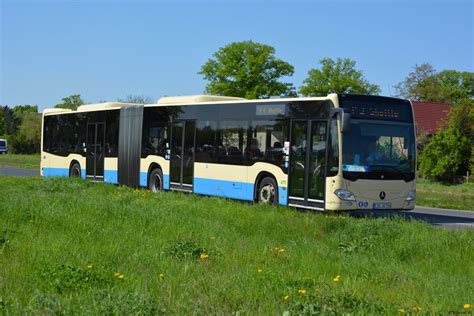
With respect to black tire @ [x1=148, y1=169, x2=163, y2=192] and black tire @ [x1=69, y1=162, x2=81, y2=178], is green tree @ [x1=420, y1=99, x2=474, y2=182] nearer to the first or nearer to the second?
black tire @ [x1=69, y1=162, x2=81, y2=178]

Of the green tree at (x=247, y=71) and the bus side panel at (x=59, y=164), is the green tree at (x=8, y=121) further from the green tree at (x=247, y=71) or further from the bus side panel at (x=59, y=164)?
the bus side panel at (x=59, y=164)

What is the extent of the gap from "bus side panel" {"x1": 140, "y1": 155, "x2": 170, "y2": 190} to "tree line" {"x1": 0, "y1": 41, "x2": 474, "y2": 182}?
26.2m

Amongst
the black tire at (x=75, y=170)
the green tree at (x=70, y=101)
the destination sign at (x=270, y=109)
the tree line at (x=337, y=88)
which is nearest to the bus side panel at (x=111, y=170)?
the black tire at (x=75, y=170)

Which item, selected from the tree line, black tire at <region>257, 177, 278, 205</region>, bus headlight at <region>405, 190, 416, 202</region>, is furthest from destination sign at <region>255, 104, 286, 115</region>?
the tree line

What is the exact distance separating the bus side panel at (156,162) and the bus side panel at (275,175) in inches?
179

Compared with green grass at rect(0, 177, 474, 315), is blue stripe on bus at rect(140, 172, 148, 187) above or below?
above

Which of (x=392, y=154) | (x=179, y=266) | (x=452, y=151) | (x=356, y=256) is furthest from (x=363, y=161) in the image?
(x=452, y=151)

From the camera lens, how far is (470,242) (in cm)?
1164

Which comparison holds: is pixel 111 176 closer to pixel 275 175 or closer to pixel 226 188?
pixel 226 188

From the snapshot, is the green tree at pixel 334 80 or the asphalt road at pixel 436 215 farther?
the green tree at pixel 334 80

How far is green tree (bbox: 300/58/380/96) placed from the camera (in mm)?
68562

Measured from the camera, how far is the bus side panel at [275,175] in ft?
59.0

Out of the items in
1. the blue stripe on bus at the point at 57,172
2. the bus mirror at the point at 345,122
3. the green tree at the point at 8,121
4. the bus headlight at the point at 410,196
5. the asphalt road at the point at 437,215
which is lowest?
the asphalt road at the point at 437,215

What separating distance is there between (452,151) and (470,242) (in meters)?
36.1
